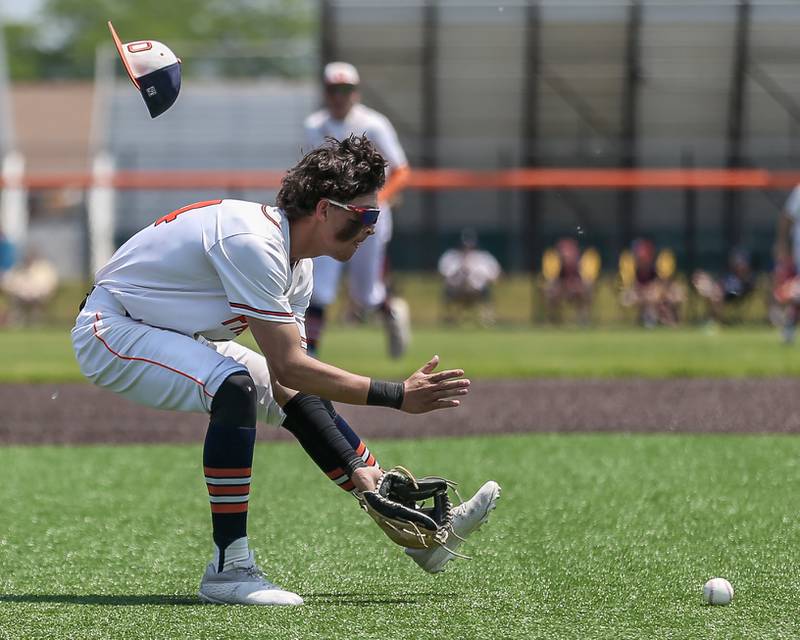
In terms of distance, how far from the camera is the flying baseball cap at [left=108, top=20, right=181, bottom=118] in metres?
5.00

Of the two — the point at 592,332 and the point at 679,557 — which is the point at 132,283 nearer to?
the point at 679,557

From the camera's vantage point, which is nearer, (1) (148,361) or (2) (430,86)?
(1) (148,361)

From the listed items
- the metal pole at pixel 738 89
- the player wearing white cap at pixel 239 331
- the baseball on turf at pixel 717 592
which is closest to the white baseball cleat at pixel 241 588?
the player wearing white cap at pixel 239 331

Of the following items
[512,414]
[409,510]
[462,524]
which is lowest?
[512,414]

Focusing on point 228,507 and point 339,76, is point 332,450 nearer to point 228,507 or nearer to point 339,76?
point 228,507

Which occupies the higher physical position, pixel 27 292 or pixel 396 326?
pixel 396 326

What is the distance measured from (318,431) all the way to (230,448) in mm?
417

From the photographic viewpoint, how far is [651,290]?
71.3 ft

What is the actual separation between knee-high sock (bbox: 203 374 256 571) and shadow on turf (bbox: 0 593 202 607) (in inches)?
6.9

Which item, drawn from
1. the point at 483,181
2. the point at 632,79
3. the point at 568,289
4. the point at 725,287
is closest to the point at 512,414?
the point at 483,181

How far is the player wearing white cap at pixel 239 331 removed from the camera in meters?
4.32

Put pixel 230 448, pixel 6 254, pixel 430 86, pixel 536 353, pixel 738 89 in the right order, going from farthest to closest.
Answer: pixel 738 89, pixel 430 86, pixel 6 254, pixel 536 353, pixel 230 448

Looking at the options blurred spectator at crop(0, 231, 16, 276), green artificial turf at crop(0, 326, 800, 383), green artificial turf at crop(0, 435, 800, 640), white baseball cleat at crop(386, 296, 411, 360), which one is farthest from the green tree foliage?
green artificial turf at crop(0, 435, 800, 640)

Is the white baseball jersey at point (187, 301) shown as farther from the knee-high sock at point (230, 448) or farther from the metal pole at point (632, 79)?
the metal pole at point (632, 79)
